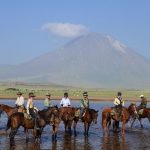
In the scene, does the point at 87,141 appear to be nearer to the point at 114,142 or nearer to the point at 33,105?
the point at 114,142

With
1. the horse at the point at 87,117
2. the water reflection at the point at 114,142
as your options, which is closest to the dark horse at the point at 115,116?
the horse at the point at 87,117

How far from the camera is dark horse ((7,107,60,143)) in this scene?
2298cm

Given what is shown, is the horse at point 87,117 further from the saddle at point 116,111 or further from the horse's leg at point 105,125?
the horse's leg at point 105,125

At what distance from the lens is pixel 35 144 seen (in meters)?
22.7

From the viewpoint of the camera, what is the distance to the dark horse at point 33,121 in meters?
23.0

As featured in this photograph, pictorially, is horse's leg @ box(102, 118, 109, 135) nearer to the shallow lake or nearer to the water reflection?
the shallow lake

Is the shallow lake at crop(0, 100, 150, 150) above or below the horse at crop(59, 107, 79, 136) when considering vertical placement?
below

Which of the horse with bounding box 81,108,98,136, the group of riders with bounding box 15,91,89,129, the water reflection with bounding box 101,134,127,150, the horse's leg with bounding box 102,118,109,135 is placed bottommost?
the water reflection with bounding box 101,134,127,150

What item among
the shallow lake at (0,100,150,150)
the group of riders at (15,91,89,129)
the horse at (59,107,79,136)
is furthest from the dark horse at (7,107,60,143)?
the horse at (59,107,79,136)

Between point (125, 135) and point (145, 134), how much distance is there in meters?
1.51

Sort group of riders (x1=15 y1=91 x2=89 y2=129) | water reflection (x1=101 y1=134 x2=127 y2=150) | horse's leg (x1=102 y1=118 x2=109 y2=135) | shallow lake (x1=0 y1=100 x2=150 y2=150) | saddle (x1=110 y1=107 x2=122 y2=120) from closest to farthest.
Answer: shallow lake (x1=0 y1=100 x2=150 y2=150)
water reflection (x1=101 y1=134 x2=127 y2=150)
group of riders (x1=15 y1=91 x2=89 y2=129)
saddle (x1=110 y1=107 x2=122 y2=120)
horse's leg (x1=102 y1=118 x2=109 y2=135)

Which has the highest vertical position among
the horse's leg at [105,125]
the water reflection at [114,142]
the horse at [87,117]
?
the horse at [87,117]

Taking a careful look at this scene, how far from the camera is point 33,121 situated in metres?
23.5

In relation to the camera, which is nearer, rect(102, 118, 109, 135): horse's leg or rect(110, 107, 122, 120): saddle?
rect(110, 107, 122, 120): saddle
